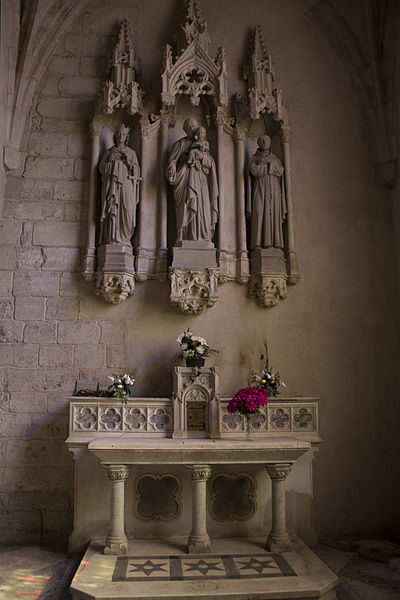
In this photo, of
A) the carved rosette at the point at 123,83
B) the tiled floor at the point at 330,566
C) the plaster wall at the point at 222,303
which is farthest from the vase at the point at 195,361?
the carved rosette at the point at 123,83

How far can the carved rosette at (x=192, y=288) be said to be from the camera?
697cm

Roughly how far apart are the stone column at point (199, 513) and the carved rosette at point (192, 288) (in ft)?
7.11

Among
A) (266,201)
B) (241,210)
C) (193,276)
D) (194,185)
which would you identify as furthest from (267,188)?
(193,276)

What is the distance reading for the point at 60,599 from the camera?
4750 millimetres

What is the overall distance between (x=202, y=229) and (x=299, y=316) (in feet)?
5.79

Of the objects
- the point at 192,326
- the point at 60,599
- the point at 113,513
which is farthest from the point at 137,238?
the point at 60,599

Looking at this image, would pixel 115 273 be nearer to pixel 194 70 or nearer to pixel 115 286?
pixel 115 286

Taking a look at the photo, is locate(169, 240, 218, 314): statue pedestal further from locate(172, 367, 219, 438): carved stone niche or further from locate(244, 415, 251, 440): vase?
locate(244, 415, 251, 440): vase

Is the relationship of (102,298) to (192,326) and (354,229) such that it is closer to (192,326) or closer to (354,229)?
(192,326)

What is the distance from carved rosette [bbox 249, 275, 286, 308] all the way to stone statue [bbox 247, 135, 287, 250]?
18.2 inches

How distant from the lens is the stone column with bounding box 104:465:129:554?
5.51 metres

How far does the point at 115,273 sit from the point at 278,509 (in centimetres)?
339

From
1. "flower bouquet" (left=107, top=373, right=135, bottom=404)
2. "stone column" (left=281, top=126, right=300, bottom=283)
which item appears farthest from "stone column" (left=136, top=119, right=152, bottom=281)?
"stone column" (left=281, top=126, right=300, bottom=283)

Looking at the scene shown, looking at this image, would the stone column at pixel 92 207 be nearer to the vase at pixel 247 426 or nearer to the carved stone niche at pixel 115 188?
the carved stone niche at pixel 115 188
